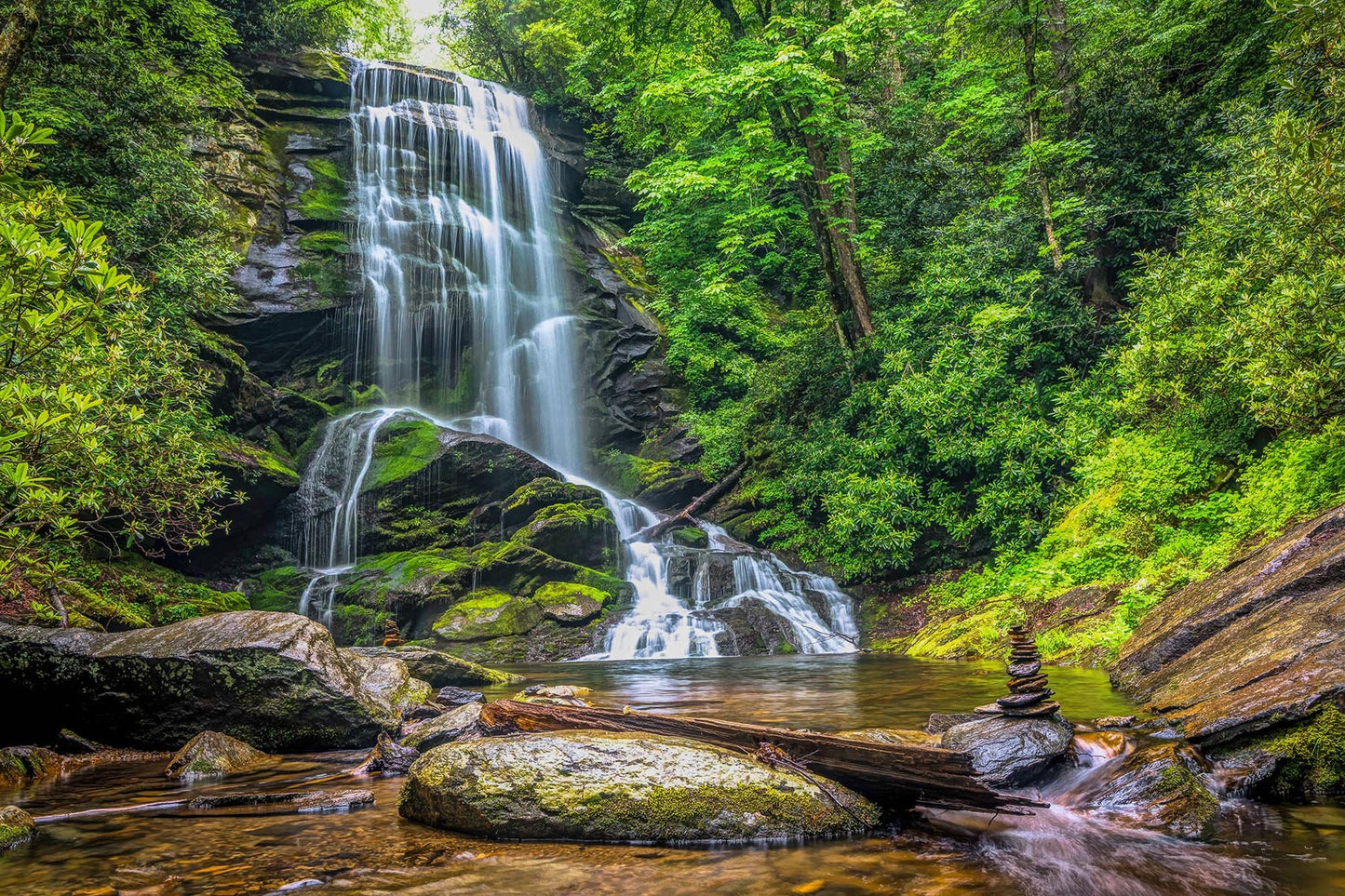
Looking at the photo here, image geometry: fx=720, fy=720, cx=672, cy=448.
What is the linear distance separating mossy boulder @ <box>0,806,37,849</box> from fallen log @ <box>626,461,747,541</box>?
15005 mm

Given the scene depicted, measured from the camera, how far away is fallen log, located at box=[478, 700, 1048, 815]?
3965mm

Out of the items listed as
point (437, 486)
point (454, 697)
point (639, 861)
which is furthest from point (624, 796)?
point (437, 486)

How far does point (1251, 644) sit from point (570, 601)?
12089 millimetres

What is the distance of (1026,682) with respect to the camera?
16.0 ft

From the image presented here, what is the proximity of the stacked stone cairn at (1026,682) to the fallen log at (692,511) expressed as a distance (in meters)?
14.4

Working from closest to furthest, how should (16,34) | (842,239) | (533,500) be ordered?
(16,34) < (842,239) < (533,500)

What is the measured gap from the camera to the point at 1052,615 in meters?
10.7

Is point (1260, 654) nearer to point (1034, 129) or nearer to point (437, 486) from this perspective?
point (1034, 129)

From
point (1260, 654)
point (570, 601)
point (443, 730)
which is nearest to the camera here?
point (1260, 654)

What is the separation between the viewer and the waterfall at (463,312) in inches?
708

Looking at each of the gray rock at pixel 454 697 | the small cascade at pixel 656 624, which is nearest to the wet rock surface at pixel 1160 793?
the gray rock at pixel 454 697

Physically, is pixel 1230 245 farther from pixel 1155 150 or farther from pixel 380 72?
pixel 380 72

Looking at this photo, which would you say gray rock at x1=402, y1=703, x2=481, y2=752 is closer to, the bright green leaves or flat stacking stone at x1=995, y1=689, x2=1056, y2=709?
the bright green leaves

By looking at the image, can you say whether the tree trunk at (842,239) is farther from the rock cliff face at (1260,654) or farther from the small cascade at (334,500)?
the small cascade at (334,500)
